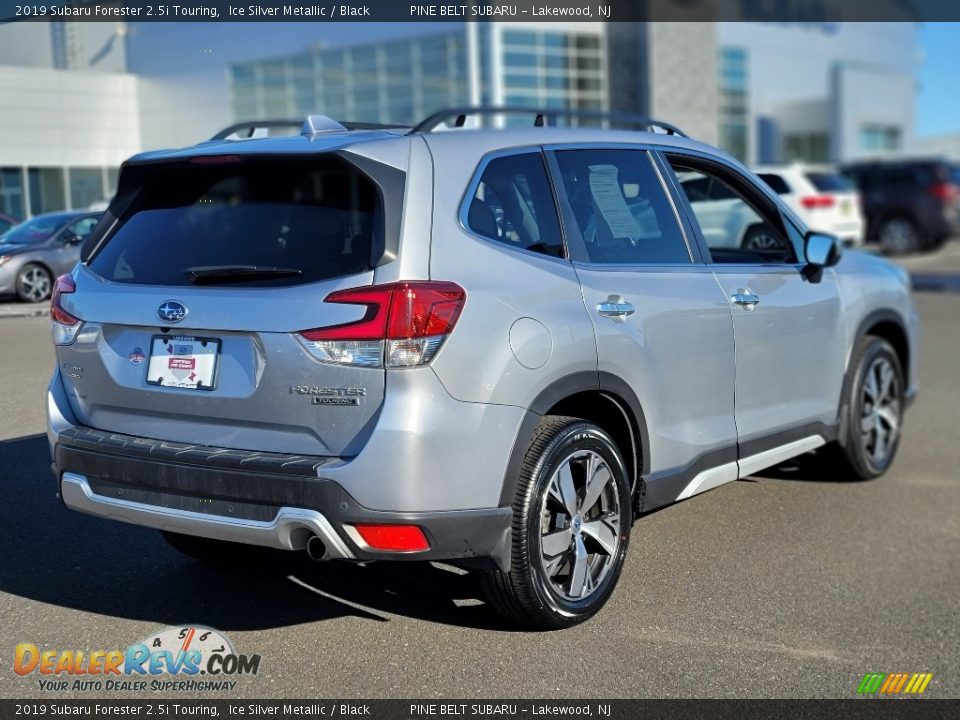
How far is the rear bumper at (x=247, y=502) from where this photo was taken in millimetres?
3709

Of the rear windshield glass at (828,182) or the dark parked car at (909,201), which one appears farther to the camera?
the dark parked car at (909,201)

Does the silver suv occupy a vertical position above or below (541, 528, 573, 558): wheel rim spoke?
above

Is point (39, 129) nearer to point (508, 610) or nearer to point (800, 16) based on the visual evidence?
point (508, 610)

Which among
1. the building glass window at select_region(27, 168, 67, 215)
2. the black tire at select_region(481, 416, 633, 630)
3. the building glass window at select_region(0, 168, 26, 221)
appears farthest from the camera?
the building glass window at select_region(27, 168, 67, 215)

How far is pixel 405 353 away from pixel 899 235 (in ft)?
77.2

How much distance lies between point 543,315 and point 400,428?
0.72 m

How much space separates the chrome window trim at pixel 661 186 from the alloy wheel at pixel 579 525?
2.49 feet

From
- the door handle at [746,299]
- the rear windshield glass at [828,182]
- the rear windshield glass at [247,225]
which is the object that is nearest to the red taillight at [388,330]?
the rear windshield glass at [247,225]

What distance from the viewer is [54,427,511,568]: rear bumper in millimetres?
3709

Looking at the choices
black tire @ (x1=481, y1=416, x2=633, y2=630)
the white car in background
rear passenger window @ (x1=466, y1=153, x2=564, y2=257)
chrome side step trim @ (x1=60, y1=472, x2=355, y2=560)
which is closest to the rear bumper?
chrome side step trim @ (x1=60, y1=472, x2=355, y2=560)

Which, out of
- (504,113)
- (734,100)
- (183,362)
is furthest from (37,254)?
(734,100)

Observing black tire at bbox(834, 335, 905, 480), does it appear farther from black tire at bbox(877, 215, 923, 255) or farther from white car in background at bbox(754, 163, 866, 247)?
black tire at bbox(877, 215, 923, 255)

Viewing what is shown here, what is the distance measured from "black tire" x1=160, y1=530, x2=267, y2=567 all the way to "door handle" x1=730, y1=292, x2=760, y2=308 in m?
2.35

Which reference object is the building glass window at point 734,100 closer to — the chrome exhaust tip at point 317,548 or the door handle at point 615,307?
the door handle at point 615,307
